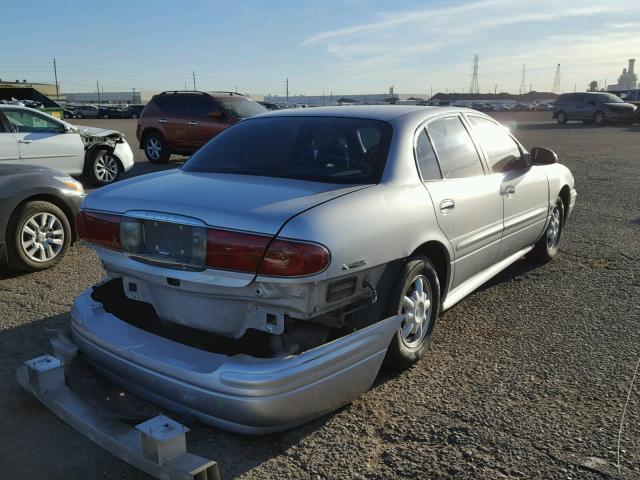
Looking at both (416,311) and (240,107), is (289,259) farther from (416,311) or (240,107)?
(240,107)

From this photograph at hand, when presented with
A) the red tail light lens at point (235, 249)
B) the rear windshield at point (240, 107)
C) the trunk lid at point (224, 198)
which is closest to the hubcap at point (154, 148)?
the rear windshield at point (240, 107)

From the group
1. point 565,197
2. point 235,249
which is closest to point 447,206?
point 235,249

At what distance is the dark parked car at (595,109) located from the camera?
3093cm

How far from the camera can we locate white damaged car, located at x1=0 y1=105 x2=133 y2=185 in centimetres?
951

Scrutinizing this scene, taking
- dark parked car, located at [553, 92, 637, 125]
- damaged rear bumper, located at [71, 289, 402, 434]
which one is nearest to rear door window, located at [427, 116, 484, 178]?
damaged rear bumper, located at [71, 289, 402, 434]

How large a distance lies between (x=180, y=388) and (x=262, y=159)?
161 centimetres

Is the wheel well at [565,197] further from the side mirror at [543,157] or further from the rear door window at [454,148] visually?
the rear door window at [454,148]

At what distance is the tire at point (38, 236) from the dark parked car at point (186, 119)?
8.09 meters

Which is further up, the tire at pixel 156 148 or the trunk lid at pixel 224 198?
the trunk lid at pixel 224 198

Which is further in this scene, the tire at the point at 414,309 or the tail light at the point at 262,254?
the tire at the point at 414,309

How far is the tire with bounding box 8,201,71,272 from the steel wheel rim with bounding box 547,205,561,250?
475cm

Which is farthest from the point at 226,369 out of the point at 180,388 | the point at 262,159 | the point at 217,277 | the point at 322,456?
the point at 262,159

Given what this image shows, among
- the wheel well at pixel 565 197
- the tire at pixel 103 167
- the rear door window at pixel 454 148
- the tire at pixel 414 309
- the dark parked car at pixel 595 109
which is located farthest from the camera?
the dark parked car at pixel 595 109

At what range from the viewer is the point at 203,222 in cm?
281
